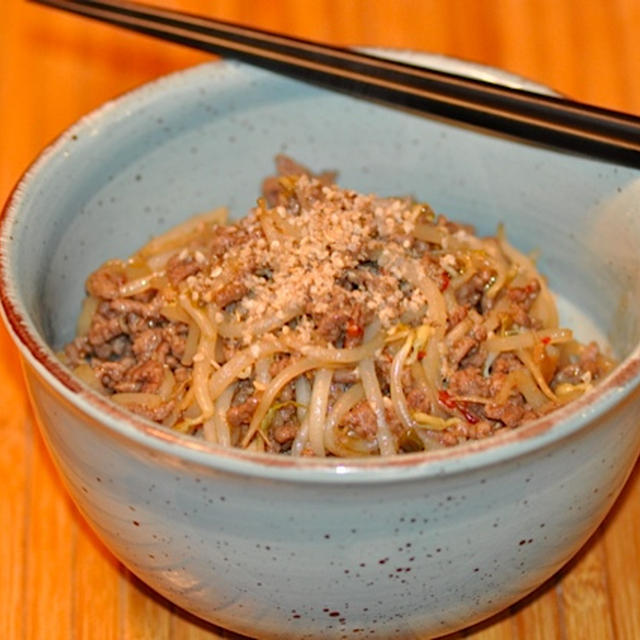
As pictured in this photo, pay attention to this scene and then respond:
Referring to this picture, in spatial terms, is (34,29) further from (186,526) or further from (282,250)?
(186,526)

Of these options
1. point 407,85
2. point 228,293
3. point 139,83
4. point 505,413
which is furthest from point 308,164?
point 505,413

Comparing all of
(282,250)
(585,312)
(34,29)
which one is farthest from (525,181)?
(34,29)

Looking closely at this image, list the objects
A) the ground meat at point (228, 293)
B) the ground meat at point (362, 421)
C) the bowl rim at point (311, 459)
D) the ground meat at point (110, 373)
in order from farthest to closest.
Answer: the ground meat at point (110, 373) < the ground meat at point (228, 293) < the ground meat at point (362, 421) < the bowl rim at point (311, 459)

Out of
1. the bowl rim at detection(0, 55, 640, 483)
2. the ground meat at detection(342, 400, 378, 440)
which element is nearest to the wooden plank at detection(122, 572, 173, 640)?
the ground meat at detection(342, 400, 378, 440)


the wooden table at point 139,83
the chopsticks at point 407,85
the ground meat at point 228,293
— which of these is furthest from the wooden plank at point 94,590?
the chopsticks at point 407,85

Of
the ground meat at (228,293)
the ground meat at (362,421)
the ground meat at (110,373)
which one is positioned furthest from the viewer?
the ground meat at (110,373)

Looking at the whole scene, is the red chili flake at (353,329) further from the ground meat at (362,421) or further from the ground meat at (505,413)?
the ground meat at (505,413)

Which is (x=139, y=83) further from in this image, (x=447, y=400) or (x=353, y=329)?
(x=447, y=400)
